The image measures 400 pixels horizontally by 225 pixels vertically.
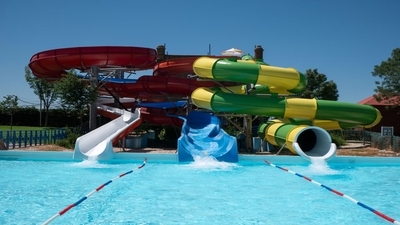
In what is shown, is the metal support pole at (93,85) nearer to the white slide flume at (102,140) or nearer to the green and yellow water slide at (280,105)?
the white slide flume at (102,140)

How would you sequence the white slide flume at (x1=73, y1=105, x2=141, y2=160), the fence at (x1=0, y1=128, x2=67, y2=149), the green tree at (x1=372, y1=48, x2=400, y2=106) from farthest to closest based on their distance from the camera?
the green tree at (x1=372, y1=48, x2=400, y2=106)
the fence at (x1=0, y1=128, x2=67, y2=149)
the white slide flume at (x1=73, y1=105, x2=141, y2=160)

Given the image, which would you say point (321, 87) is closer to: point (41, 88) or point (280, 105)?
point (280, 105)

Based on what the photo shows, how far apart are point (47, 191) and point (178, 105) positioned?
9.41 metres

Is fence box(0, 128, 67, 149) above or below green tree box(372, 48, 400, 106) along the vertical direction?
below

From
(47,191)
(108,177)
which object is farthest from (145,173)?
(47,191)

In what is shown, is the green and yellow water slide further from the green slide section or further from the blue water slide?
the blue water slide

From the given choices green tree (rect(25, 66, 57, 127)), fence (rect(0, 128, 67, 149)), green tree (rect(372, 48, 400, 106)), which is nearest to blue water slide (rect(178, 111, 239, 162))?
fence (rect(0, 128, 67, 149))

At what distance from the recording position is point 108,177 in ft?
24.4

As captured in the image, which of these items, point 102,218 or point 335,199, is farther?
point 335,199

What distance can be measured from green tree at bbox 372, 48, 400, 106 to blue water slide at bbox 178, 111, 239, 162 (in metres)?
13.2

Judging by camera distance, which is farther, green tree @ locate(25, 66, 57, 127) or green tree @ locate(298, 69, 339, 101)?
green tree @ locate(25, 66, 57, 127)

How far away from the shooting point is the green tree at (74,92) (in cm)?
1362

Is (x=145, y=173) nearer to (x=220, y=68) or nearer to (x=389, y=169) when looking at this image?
(x=220, y=68)

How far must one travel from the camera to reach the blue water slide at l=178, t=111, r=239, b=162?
9602mm
